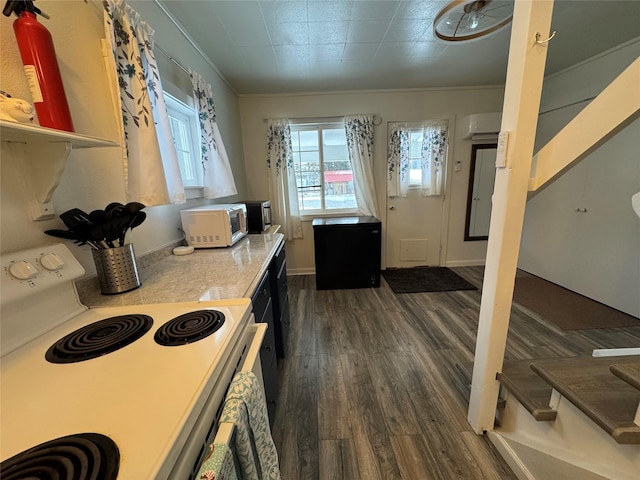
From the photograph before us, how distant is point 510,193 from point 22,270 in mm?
1712

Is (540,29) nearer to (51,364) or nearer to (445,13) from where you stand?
(445,13)

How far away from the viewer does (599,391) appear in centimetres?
97

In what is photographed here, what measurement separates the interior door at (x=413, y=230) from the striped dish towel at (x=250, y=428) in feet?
10.8

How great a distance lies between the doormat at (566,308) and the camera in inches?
87.7

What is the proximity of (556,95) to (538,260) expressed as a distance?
6.61 ft

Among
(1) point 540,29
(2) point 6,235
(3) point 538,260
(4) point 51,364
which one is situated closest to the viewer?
(4) point 51,364

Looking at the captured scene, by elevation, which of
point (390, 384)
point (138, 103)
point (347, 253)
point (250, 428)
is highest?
point (138, 103)

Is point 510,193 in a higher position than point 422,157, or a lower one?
lower

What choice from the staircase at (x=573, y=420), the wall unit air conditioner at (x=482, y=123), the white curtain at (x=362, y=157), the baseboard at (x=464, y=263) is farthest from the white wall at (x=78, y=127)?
the baseboard at (x=464, y=263)

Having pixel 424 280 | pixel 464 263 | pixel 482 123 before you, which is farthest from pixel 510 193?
pixel 464 263

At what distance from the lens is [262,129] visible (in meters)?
3.36

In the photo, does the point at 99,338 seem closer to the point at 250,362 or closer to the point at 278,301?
the point at 250,362

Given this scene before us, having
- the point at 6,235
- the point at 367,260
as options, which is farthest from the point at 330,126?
the point at 6,235

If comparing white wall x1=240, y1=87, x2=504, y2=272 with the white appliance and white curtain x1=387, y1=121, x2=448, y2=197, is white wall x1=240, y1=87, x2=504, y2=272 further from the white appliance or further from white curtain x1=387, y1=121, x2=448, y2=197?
the white appliance
